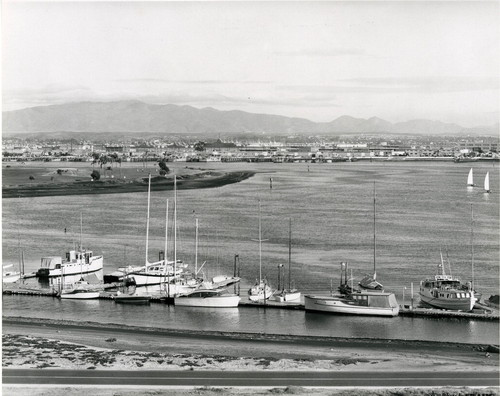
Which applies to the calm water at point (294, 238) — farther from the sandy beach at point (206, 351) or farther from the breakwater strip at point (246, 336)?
the sandy beach at point (206, 351)

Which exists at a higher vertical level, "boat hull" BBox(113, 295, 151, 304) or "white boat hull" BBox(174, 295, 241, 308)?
"white boat hull" BBox(174, 295, 241, 308)

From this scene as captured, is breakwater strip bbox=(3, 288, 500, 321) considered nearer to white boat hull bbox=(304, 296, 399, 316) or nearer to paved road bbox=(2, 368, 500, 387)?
white boat hull bbox=(304, 296, 399, 316)

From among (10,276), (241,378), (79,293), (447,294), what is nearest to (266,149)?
(10,276)

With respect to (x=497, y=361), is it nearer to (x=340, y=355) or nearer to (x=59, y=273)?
(x=340, y=355)

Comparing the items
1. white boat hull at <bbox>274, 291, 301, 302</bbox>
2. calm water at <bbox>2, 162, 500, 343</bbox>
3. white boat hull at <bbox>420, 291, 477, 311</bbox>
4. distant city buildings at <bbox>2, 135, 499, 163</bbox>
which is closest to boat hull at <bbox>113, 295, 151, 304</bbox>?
calm water at <bbox>2, 162, 500, 343</bbox>

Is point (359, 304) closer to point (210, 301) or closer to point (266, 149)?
point (210, 301)

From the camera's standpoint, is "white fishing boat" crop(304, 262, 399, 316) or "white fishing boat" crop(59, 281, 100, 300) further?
"white fishing boat" crop(59, 281, 100, 300)
